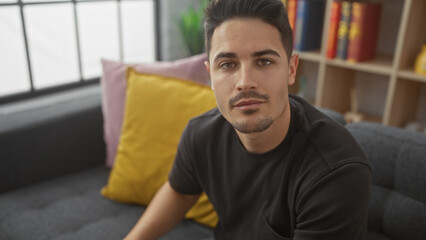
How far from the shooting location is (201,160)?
1.16 meters

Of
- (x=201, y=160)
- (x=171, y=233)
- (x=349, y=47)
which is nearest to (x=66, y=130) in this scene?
(x=171, y=233)

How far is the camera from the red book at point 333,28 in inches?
80.8

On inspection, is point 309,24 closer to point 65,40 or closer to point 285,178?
point 285,178

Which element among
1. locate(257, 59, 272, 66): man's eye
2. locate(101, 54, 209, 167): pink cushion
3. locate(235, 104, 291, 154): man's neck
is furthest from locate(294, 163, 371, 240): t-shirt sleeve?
locate(101, 54, 209, 167): pink cushion

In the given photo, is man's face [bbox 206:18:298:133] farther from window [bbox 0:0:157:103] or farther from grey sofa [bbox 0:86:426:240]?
window [bbox 0:0:157:103]

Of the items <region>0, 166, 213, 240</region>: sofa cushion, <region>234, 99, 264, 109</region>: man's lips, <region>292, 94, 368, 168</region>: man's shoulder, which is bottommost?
<region>0, 166, 213, 240</region>: sofa cushion

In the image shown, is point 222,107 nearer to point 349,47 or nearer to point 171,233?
point 171,233

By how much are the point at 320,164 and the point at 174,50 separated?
78.7 inches

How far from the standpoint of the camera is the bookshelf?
1.91 meters

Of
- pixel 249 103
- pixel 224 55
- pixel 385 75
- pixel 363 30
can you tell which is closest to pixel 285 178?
pixel 249 103

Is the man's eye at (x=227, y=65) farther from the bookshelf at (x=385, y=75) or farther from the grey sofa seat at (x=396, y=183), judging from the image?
the bookshelf at (x=385, y=75)

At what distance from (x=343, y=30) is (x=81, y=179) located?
154 cm

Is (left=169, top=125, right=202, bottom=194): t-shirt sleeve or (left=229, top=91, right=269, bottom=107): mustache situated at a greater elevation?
(left=229, top=91, right=269, bottom=107): mustache

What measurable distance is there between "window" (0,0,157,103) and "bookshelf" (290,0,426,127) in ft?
3.87
